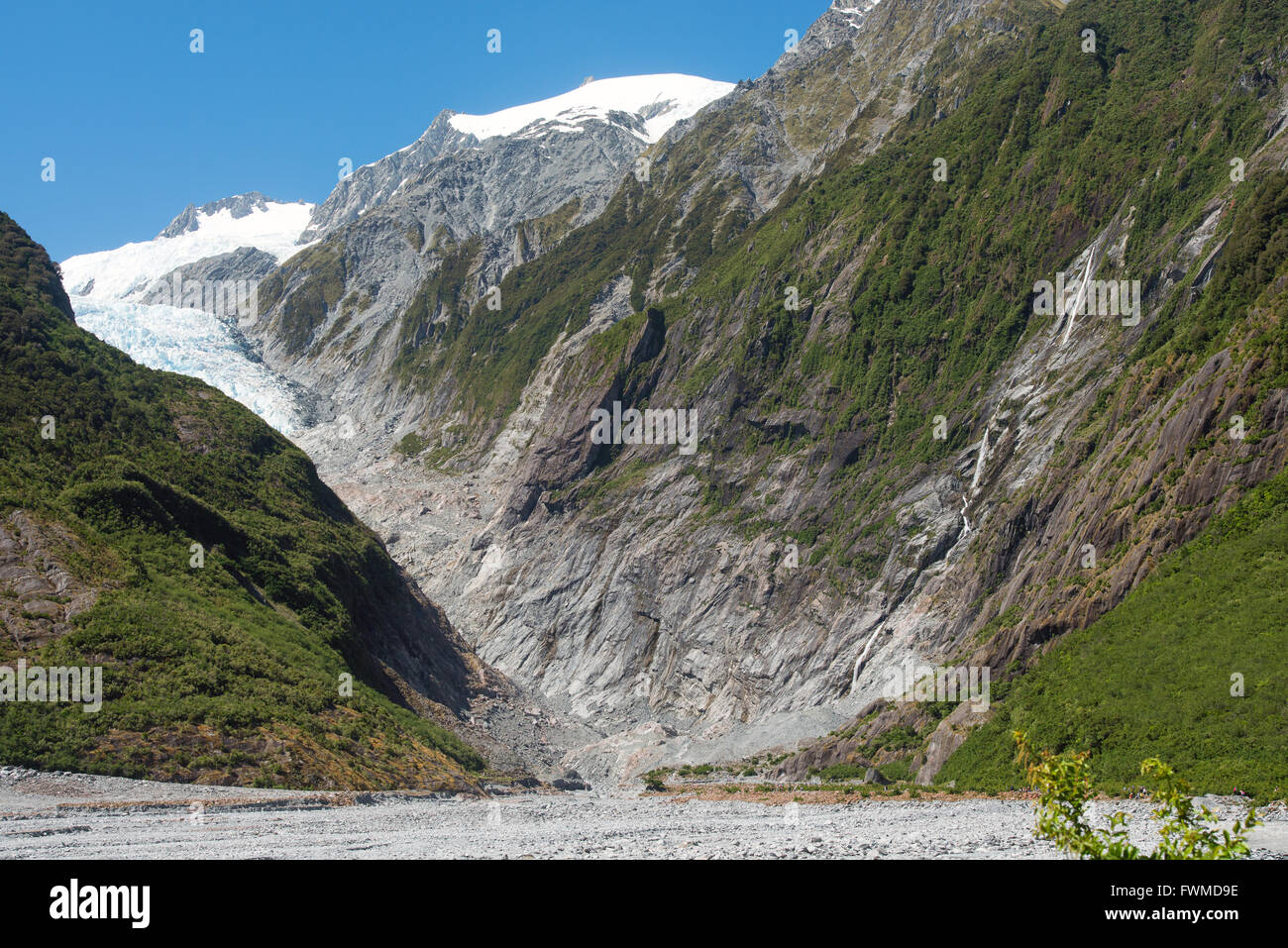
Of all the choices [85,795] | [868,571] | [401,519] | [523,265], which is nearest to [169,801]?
[85,795]

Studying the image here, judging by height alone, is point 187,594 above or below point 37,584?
below

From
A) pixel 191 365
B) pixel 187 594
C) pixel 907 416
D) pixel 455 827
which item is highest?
pixel 191 365

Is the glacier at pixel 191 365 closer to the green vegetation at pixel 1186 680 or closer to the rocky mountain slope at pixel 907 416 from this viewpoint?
the rocky mountain slope at pixel 907 416

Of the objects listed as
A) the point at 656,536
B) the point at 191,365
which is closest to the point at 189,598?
the point at 656,536

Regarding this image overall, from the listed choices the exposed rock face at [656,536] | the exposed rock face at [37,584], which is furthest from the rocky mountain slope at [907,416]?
the exposed rock face at [37,584]

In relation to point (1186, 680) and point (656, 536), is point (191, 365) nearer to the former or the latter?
point (656, 536)

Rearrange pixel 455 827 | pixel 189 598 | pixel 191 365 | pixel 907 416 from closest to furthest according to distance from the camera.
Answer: pixel 455 827, pixel 189 598, pixel 907 416, pixel 191 365
